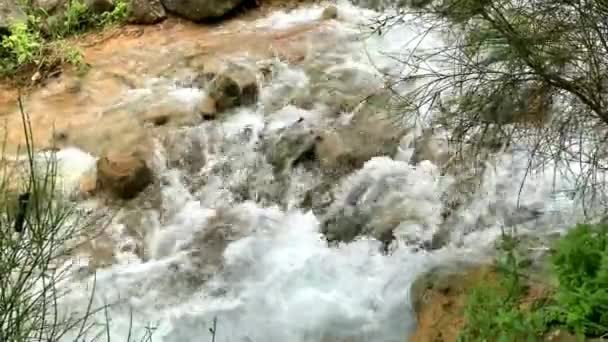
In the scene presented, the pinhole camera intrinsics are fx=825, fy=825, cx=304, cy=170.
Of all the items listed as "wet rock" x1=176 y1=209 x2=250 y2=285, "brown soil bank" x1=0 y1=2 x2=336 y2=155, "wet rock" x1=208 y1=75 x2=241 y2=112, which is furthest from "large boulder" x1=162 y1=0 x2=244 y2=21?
"wet rock" x1=176 y1=209 x2=250 y2=285

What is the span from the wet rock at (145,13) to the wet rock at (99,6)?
0.28 m

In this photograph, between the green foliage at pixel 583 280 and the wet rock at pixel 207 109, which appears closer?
the green foliage at pixel 583 280

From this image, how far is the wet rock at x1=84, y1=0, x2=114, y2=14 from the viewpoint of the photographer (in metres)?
9.05

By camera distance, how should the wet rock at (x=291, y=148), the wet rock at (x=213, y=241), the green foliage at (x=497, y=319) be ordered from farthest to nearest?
the wet rock at (x=291, y=148), the wet rock at (x=213, y=241), the green foliage at (x=497, y=319)

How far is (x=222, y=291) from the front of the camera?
18.7ft

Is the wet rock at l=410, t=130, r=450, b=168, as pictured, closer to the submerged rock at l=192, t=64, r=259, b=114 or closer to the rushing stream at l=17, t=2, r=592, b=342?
the rushing stream at l=17, t=2, r=592, b=342

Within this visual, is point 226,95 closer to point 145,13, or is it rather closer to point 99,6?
point 145,13

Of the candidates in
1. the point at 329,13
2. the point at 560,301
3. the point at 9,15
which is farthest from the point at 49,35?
the point at 560,301

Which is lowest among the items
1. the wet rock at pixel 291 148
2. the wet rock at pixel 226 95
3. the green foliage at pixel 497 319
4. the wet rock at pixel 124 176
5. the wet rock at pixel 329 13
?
the wet rock at pixel 124 176

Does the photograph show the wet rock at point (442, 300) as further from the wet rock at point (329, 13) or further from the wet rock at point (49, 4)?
the wet rock at point (49, 4)

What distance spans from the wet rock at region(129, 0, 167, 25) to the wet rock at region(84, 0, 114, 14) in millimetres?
281

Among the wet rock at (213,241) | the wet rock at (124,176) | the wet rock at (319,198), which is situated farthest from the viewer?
the wet rock at (124,176)

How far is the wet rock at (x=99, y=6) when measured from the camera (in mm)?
9055

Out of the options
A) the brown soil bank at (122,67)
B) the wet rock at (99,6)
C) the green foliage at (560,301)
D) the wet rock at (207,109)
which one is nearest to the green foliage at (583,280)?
the green foliage at (560,301)
